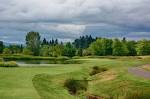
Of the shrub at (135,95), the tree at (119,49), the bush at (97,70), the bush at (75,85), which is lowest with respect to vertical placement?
the bush at (75,85)

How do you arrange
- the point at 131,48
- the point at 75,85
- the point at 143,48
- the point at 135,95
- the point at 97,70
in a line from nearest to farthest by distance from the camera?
the point at 135,95
the point at 75,85
the point at 97,70
the point at 143,48
the point at 131,48

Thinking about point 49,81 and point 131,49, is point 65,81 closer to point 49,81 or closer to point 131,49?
point 49,81

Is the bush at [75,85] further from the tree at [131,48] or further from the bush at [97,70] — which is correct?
the tree at [131,48]

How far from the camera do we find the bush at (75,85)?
3586cm

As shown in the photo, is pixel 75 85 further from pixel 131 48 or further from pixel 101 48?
pixel 131 48

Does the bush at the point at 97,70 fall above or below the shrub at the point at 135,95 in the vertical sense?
below

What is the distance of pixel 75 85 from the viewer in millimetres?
39219

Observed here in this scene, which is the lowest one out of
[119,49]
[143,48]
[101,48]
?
[119,49]

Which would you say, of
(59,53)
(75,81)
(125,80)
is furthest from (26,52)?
(125,80)

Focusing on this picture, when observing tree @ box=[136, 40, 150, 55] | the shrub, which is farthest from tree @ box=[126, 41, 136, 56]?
the shrub

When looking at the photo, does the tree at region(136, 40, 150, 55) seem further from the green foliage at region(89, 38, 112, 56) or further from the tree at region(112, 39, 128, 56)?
the green foliage at region(89, 38, 112, 56)

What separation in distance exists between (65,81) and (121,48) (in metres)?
133

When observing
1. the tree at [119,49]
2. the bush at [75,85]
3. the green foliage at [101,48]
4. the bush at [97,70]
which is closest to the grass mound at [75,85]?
the bush at [75,85]

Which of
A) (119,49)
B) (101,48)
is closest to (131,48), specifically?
(119,49)
